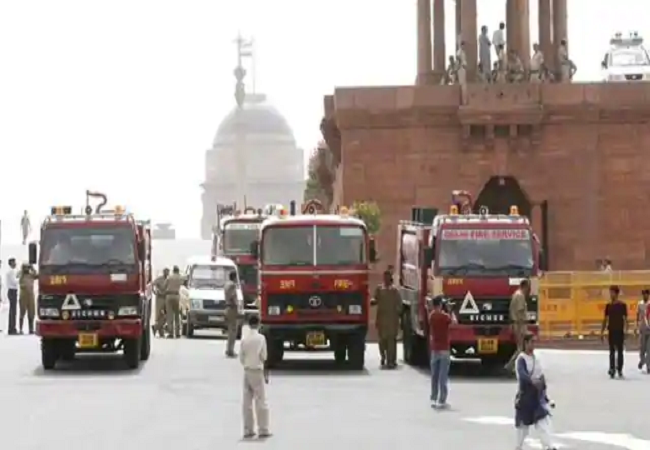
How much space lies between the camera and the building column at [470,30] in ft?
176

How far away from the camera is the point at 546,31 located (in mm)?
57844

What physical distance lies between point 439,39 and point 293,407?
37.1 meters

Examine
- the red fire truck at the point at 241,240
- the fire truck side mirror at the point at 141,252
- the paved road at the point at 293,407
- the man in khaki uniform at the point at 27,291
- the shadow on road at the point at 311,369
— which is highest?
the red fire truck at the point at 241,240

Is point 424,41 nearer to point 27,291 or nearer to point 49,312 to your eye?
point 27,291

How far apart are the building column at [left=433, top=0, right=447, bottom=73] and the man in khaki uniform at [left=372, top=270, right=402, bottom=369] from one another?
92.9ft

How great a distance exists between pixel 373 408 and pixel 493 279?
592cm

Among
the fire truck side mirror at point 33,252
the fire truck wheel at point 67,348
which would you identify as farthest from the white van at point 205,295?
the fire truck side mirror at point 33,252

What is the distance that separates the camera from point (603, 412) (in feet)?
77.3

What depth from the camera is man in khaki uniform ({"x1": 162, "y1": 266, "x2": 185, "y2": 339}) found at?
139ft

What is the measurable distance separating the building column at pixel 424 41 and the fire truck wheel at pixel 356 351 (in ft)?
93.3

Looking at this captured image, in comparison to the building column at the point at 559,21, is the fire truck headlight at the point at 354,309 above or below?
below

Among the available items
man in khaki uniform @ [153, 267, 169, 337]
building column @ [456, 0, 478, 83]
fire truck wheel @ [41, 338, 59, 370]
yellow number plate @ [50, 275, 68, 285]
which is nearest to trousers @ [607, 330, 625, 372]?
yellow number plate @ [50, 275, 68, 285]

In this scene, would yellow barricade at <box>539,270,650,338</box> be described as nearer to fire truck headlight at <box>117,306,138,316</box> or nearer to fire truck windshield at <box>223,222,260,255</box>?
fire truck windshield at <box>223,222,260,255</box>

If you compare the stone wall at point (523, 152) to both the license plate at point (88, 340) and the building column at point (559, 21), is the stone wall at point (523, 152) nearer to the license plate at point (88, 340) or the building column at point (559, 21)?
the building column at point (559, 21)
